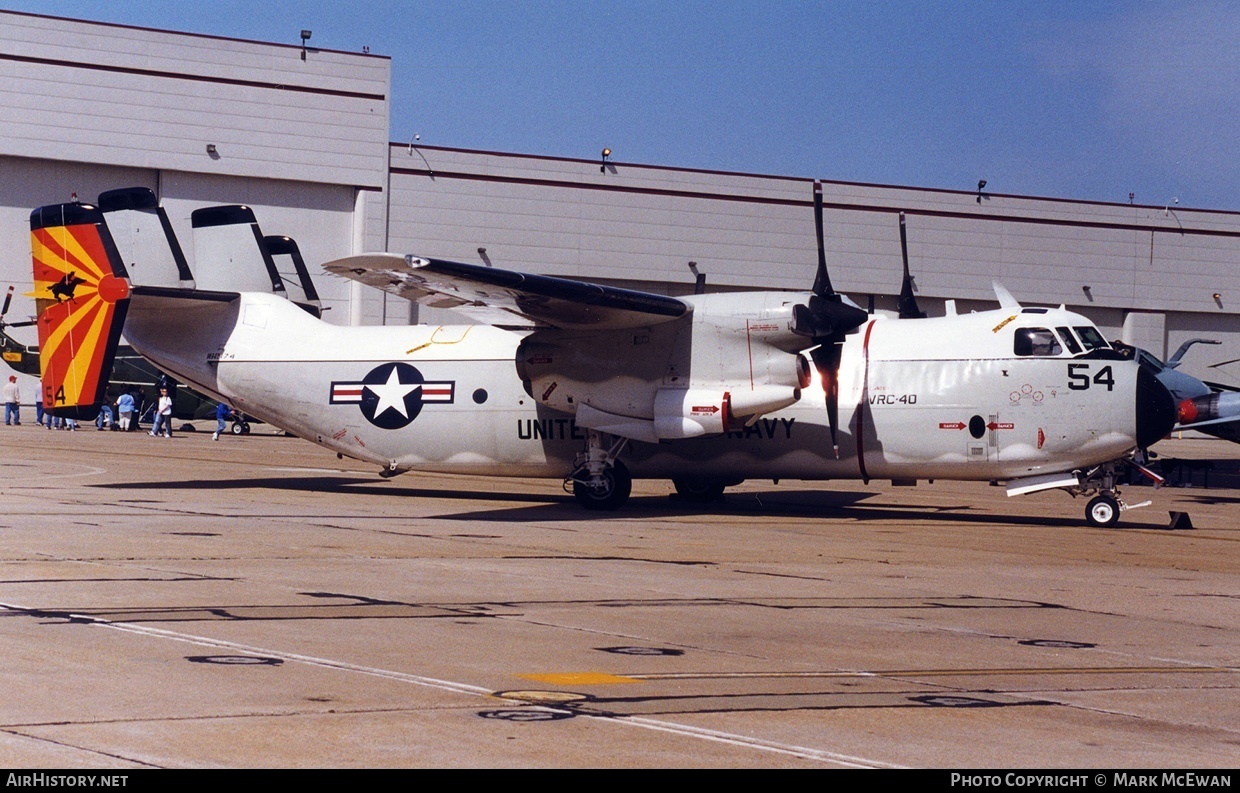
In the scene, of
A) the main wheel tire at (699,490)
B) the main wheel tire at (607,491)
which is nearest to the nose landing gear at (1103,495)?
the main wheel tire at (699,490)

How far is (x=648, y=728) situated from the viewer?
711 centimetres

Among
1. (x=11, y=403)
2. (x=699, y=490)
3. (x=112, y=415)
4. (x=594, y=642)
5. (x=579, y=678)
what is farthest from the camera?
(x=112, y=415)

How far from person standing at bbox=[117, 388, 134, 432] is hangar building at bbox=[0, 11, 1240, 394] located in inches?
313

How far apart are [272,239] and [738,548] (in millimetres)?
14771

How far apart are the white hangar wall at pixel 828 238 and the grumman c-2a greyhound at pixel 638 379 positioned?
111 ft

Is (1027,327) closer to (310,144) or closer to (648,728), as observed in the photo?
(648,728)

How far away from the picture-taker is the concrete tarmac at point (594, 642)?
6.73m

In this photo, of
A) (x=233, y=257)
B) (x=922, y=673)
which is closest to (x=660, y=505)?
(x=233, y=257)

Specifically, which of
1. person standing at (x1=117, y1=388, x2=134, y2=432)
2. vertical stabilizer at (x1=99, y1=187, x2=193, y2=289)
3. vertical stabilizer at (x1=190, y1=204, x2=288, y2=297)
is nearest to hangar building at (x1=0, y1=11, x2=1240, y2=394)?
person standing at (x1=117, y1=388, x2=134, y2=432)

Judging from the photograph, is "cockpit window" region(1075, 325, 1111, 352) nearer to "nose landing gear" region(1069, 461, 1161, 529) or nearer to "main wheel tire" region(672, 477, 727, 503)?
"nose landing gear" region(1069, 461, 1161, 529)

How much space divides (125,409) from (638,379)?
115ft

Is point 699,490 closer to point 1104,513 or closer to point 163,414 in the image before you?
point 1104,513

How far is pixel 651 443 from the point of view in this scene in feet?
77.2
